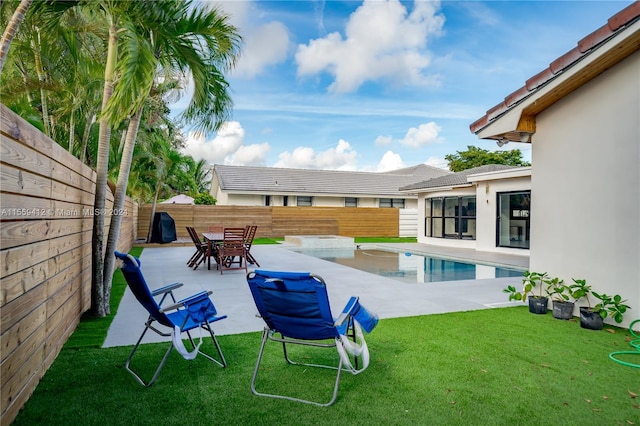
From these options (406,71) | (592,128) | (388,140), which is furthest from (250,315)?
(388,140)

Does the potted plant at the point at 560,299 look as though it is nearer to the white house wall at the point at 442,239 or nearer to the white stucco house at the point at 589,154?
the white stucco house at the point at 589,154

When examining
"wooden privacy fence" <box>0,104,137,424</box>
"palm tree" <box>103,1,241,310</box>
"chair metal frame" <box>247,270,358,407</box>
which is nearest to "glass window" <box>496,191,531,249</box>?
"palm tree" <box>103,1,241,310</box>

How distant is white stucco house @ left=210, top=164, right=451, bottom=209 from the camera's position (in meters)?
25.2

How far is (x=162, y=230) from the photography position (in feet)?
56.2

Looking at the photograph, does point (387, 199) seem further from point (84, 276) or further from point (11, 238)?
point (11, 238)

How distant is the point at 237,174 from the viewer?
26.9 meters

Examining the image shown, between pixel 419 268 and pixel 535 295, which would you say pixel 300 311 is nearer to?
pixel 535 295

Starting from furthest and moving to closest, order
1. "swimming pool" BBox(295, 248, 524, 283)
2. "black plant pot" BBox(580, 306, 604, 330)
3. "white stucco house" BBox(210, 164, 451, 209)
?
1. "white stucco house" BBox(210, 164, 451, 209)
2. "swimming pool" BBox(295, 248, 524, 283)
3. "black plant pot" BBox(580, 306, 604, 330)

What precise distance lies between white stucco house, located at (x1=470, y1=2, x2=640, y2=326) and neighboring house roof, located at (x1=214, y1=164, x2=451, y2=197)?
20169 millimetres

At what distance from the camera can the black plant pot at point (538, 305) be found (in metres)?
5.63

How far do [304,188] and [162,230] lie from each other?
37.0ft

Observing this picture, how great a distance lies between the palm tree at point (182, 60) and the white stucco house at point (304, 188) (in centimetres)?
1825

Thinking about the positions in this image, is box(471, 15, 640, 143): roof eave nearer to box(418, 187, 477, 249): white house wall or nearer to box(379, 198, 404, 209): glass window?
box(418, 187, 477, 249): white house wall

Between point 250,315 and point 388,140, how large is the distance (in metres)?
35.6
